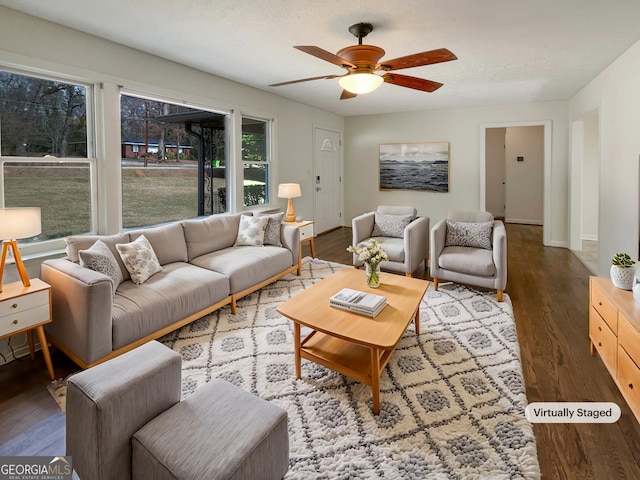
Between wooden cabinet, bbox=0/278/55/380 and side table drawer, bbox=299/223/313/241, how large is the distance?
2.89m

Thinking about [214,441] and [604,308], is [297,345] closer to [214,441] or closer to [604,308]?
[214,441]

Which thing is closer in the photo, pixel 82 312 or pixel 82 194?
pixel 82 312

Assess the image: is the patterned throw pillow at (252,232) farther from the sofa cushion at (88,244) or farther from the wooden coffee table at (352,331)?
the wooden coffee table at (352,331)

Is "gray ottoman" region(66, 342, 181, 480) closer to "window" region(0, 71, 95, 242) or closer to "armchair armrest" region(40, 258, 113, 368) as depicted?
"armchair armrest" region(40, 258, 113, 368)

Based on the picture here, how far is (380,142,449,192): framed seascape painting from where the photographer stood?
677 centimetres

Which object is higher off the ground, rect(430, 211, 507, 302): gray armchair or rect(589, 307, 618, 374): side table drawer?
rect(430, 211, 507, 302): gray armchair

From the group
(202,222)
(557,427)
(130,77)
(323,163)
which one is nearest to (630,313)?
(557,427)

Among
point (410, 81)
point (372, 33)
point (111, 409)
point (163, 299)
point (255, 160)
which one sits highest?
point (372, 33)

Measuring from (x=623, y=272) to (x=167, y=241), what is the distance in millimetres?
3532

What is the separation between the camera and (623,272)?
2.24 m

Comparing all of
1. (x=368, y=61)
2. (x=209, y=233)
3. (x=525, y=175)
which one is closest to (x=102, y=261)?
(x=209, y=233)

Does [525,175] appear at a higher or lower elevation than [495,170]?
lower

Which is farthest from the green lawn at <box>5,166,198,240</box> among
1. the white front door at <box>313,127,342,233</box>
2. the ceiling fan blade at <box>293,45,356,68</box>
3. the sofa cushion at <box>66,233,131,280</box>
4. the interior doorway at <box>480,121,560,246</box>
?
the interior doorway at <box>480,121,560,246</box>

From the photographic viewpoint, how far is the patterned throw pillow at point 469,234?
154 inches
